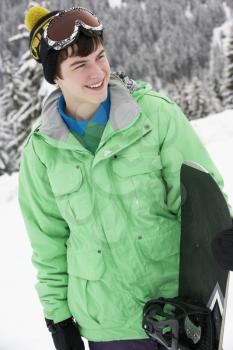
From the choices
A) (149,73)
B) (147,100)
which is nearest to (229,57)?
(147,100)

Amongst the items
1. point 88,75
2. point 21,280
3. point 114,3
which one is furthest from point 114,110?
point 114,3

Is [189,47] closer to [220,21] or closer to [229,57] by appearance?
[220,21]

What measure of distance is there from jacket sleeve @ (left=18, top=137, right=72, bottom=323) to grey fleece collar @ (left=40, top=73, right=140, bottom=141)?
0.54ft

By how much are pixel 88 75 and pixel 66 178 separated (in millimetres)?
521

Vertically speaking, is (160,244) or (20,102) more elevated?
(160,244)

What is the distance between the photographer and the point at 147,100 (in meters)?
2.31

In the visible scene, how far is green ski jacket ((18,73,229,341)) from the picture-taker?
223cm

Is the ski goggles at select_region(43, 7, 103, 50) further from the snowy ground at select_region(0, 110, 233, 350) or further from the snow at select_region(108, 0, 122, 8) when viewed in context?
the snow at select_region(108, 0, 122, 8)

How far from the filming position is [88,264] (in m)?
2.42

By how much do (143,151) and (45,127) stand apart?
0.53 meters

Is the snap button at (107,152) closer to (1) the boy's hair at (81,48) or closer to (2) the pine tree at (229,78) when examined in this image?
(1) the boy's hair at (81,48)

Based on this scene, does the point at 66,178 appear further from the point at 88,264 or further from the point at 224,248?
the point at 224,248

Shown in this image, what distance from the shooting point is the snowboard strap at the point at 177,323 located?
2215 millimetres

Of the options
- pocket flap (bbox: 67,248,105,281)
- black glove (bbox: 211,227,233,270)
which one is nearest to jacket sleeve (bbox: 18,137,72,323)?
pocket flap (bbox: 67,248,105,281)
